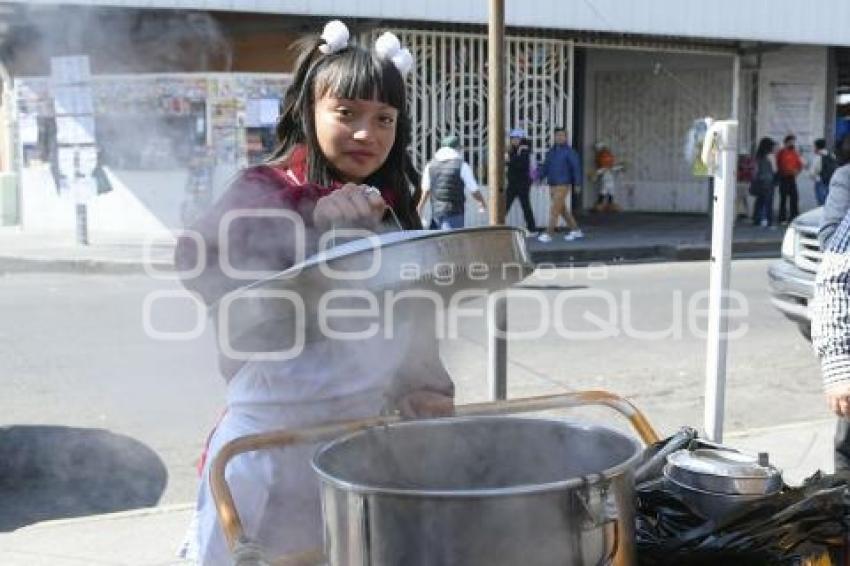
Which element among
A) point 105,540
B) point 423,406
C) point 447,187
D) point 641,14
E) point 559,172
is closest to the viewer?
point 423,406

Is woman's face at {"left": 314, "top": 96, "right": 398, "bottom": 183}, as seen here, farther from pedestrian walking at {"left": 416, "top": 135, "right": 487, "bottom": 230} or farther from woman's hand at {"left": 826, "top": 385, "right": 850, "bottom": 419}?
pedestrian walking at {"left": 416, "top": 135, "right": 487, "bottom": 230}

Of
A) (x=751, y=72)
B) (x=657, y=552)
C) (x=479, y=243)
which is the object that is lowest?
(x=657, y=552)

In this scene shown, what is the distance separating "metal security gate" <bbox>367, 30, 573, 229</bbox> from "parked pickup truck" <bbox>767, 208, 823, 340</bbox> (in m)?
6.51

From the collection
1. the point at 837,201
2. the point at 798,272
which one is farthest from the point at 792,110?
the point at 837,201

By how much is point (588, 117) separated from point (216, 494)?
63.0 ft

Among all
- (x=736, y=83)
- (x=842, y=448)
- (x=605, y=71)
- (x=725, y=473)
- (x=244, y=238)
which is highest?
(x=605, y=71)

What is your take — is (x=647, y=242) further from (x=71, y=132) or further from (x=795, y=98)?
(x=71, y=132)

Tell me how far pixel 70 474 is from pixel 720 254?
332 centimetres

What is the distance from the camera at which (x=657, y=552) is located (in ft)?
5.91

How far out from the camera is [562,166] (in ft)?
48.1

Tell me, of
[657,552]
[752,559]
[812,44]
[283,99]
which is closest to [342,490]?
[657,552]

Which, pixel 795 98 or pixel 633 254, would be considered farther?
pixel 795 98

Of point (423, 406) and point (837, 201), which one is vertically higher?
point (837, 201)

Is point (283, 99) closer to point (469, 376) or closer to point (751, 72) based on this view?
point (469, 376)
